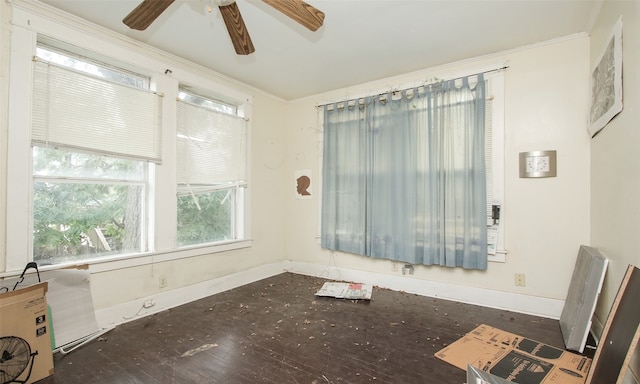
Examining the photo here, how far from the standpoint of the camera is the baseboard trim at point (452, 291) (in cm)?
290

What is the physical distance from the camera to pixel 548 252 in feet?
9.49

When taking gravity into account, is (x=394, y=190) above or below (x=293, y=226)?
above

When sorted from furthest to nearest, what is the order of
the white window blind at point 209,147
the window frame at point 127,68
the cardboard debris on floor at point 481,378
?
the white window blind at point 209,147, the window frame at point 127,68, the cardboard debris on floor at point 481,378

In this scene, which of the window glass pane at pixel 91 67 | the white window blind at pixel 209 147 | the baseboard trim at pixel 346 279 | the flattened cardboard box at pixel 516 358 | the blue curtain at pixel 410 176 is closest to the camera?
the flattened cardboard box at pixel 516 358

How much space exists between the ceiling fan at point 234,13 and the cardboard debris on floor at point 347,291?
109 inches

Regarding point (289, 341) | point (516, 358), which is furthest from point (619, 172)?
point (289, 341)

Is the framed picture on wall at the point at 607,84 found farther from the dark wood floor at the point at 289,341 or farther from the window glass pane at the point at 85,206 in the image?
the window glass pane at the point at 85,206

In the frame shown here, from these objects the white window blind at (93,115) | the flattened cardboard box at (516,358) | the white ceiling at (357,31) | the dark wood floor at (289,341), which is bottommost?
the dark wood floor at (289,341)

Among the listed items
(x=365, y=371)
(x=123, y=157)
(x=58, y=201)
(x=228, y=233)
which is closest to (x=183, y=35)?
(x=123, y=157)

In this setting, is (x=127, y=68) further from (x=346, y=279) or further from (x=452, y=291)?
(x=452, y=291)

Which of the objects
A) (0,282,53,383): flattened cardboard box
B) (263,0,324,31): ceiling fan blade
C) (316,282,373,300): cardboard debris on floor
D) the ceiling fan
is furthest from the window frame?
(263,0,324,31): ceiling fan blade

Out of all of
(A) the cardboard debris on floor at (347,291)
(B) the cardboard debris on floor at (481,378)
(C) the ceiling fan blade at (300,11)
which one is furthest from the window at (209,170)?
(B) the cardboard debris on floor at (481,378)

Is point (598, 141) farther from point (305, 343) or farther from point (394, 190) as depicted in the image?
point (305, 343)

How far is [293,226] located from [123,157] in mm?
2525
